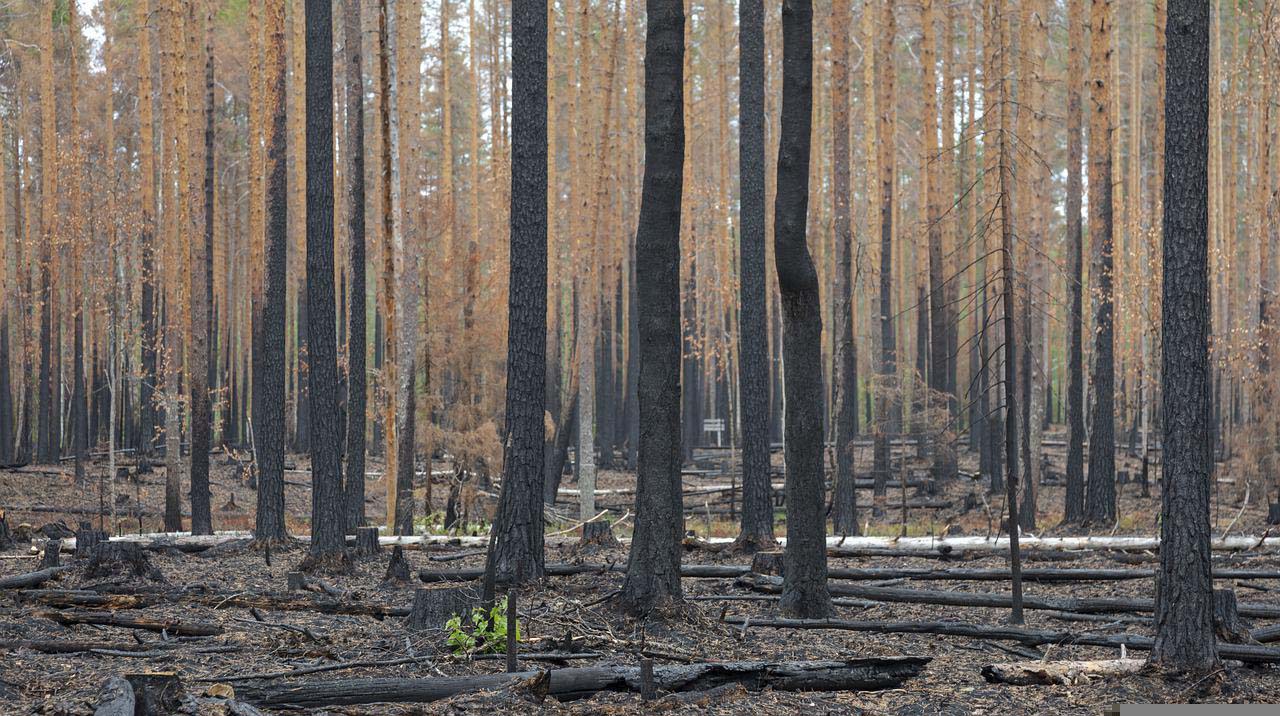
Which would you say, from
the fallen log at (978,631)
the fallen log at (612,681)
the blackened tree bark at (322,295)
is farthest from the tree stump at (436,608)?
the blackened tree bark at (322,295)

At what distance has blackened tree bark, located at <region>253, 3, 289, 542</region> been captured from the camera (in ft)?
42.4

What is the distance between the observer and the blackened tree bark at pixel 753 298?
480 inches

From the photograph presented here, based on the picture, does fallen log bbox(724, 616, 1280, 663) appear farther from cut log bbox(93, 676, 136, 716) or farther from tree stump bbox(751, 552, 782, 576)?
cut log bbox(93, 676, 136, 716)

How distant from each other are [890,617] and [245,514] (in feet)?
44.9

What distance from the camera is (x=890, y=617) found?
8711mm

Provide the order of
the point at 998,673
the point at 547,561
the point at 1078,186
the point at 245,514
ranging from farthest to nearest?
the point at 245,514 < the point at 1078,186 < the point at 547,561 < the point at 998,673

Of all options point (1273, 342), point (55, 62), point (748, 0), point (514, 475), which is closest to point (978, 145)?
point (1273, 342)

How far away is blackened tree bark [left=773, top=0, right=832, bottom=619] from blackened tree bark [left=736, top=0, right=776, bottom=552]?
3.61 metres

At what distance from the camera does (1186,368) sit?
6527 mm

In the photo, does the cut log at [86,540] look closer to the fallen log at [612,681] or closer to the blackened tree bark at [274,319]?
the blackened tree bark at [274,319]

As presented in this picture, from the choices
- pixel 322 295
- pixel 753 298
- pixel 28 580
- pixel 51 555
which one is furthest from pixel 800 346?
pixel 51 555

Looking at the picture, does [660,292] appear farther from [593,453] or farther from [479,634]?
[593,453]

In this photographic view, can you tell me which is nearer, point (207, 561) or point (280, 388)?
point (207, 561)

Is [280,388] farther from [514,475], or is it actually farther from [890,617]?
[890,617]
